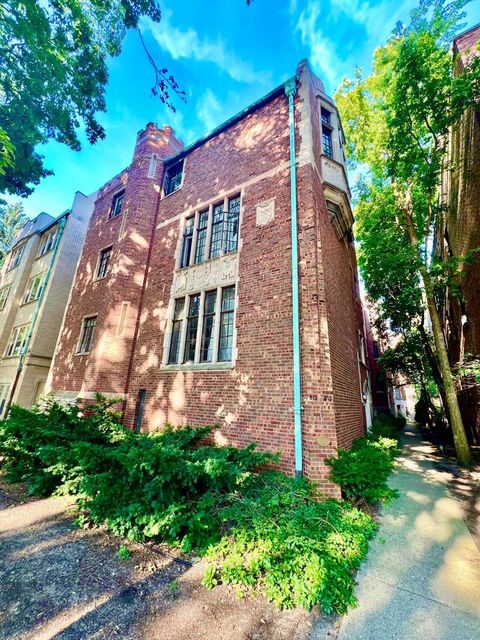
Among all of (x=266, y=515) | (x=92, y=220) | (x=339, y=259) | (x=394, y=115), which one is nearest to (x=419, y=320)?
(x=339, y=259)

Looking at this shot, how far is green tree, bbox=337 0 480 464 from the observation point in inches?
376

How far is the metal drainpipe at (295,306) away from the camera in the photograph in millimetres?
5938

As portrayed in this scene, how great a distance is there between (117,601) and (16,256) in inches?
1007

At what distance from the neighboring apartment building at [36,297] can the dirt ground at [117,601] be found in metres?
13.2

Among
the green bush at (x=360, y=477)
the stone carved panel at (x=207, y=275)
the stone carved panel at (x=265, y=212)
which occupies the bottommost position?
the green bush at (x=360, y=477)

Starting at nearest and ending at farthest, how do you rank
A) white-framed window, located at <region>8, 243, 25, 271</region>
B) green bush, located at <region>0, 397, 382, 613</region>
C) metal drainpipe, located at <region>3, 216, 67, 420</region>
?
green bush, located at <region>0, 397, 382, 613</region>, metal drainpipe, located at <region>3, 216, 67, 420</region>, white-framed window, located at <region>8, 243, 25, 271</region>

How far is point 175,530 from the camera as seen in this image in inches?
154

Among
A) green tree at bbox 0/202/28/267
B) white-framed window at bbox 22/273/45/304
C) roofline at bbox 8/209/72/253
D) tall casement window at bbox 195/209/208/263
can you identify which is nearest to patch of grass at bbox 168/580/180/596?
tall casement window at bbox 195/209/208/263

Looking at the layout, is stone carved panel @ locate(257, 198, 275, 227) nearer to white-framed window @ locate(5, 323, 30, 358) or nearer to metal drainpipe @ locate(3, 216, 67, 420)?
metal drainpipe @ locate(3, 216, 67, 420)

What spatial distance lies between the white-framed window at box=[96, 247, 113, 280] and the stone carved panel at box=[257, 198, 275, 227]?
774cm

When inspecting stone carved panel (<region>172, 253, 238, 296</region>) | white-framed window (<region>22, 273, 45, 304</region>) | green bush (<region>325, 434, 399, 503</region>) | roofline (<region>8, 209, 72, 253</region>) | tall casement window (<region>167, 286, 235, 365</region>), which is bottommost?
green bush (<region>325, 434, 399, 503</region>)

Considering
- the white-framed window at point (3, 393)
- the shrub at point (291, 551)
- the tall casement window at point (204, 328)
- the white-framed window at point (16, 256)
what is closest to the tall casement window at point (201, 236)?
the tall casement window at point (204, 328)

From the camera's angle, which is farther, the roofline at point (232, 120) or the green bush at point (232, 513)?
the roofline at point (232, 120)

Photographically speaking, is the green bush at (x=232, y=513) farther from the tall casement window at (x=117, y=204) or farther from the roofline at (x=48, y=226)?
the roofline at (x=48, y=226)
